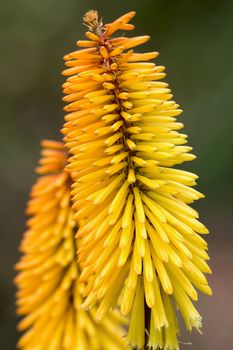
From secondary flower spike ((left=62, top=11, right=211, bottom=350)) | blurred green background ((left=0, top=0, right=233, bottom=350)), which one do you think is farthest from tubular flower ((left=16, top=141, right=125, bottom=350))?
blurred green background ((left=0, top=0, right=233, bottom=350))

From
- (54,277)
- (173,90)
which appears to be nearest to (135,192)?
(54,277)

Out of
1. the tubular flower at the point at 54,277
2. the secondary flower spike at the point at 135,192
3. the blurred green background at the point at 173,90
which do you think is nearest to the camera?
the secondary flower spike at the point at 135,192

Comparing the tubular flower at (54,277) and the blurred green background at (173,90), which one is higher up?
the blurred green background at (173,90)

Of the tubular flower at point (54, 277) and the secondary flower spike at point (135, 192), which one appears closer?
the secondary flower spike at point (135, 192)

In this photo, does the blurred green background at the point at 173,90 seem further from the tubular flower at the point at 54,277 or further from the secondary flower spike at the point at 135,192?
the secondary flower spike at the point at 135,192

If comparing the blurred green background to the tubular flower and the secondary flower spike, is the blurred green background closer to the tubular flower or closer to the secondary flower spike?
the tubular flower

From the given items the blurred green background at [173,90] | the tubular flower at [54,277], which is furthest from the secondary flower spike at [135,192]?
the blurred green background at [173,90]
